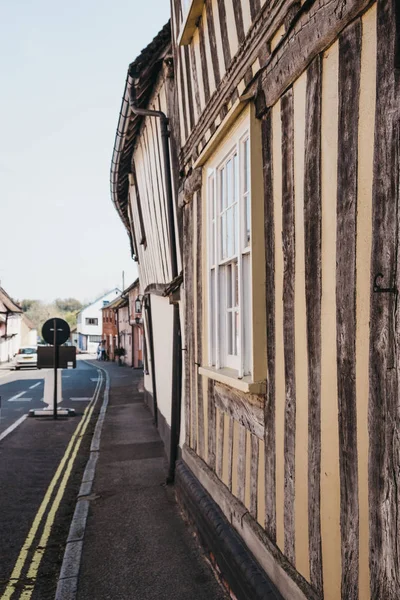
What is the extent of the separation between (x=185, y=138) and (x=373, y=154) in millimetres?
4535

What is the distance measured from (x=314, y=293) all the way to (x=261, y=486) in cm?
162

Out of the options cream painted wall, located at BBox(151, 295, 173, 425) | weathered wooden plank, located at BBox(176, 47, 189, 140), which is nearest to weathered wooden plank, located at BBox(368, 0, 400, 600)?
weathered wooden plank, located at BBox(176, 47, 189, 140)

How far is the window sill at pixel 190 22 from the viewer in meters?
5.37

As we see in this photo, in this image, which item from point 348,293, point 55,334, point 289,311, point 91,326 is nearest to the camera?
point 348,293

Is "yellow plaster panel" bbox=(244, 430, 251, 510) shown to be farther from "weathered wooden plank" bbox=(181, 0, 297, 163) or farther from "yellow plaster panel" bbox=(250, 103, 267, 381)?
"weathered wooden plank" bbox=(181, 0, 297, 163)

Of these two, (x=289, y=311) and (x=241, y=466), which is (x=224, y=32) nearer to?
(x=289, y=311)

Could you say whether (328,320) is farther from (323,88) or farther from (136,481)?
(136,481)

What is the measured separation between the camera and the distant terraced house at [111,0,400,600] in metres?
2.33

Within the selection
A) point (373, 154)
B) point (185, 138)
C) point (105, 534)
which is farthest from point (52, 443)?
point (373, 154)

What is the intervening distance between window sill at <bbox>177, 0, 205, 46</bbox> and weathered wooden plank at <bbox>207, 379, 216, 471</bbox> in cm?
349

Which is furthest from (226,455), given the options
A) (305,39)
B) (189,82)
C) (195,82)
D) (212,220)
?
(189,82)

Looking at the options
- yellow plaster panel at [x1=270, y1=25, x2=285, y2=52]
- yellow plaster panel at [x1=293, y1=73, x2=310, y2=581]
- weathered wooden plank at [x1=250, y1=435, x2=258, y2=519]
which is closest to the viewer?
yellow plaster panel at [x1=293, y1=73, x2=310, y2=581]

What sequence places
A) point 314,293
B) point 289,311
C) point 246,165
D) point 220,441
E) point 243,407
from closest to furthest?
point 314,293 → point 289,311 → point 246,165 → point 243,407 → point 220,441

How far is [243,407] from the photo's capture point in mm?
4320
